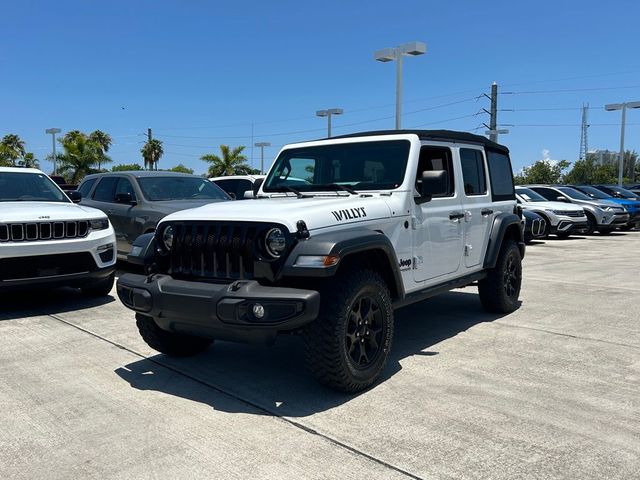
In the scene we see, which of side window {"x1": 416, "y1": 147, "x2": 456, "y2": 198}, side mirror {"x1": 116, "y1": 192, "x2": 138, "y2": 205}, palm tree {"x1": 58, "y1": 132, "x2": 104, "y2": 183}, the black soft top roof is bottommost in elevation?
side mirror {"x1": 116, "y1": 192, "x2": 138, "y2": 205}

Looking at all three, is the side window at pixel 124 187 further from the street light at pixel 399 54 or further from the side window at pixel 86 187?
the street light at pixel 399 54

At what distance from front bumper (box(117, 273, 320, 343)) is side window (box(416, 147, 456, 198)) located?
1828mm

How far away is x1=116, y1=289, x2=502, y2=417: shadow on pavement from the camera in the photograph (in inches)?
151

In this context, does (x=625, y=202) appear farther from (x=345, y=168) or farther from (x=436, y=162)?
(x=345, y=168)

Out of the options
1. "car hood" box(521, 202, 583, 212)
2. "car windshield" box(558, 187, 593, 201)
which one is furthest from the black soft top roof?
"car windshield" box(558, 187, 593, 201)

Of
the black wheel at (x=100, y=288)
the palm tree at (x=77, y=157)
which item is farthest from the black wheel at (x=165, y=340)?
the palm tree at (x=77, y=157)

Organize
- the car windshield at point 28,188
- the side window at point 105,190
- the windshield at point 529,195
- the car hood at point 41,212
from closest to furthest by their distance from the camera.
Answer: the car hood at point 41,212, the car windshield at point 28,188, the side window at point 105,190, the windshield at point 529,195

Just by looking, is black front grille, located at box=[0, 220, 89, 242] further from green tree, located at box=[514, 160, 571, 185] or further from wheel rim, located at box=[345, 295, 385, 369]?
green tree, located at box=[514, 160, 571, 185]

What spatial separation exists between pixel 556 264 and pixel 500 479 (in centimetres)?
898

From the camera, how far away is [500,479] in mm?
2807

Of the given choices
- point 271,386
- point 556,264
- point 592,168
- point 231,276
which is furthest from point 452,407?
point 592,168

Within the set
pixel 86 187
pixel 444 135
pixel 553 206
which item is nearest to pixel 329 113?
pixel 553 206

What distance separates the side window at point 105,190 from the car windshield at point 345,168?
5361mm

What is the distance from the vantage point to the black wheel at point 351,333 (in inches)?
143
